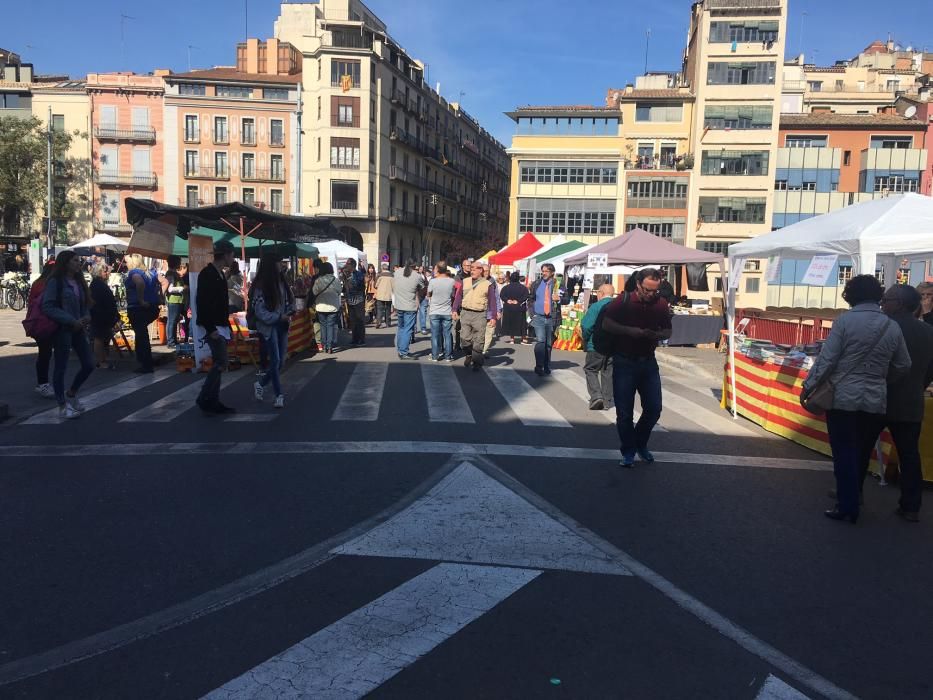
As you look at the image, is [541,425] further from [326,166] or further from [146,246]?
[326,166]

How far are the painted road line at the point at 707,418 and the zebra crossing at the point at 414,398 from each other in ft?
0.04

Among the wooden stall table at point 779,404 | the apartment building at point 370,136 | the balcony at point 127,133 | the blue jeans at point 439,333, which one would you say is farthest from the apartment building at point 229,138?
the wooden stall table at point 779,404

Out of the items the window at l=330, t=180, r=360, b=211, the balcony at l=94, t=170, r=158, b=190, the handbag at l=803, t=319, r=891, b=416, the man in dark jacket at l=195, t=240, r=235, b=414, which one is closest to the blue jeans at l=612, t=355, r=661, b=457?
the handbag at l=803, t=319, r=891, b=416

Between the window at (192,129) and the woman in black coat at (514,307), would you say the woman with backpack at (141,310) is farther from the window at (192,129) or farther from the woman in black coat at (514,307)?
the window at (192,129)

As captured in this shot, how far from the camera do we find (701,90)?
4912cm

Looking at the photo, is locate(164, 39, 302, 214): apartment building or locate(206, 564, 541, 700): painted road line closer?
locate(206, 564, 541, 700): painted road line

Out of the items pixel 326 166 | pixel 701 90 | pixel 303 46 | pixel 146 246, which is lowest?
pixel 146 246

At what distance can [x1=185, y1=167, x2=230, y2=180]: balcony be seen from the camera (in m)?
56.5

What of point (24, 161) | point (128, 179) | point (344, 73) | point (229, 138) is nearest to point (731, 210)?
point (344, 73)

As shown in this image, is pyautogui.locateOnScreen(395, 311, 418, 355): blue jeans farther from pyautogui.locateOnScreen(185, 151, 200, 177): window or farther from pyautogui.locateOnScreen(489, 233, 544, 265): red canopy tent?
pyautogui.locateOnScreen(185, 151, 200, 177): window

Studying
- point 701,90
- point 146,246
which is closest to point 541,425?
point 146,246

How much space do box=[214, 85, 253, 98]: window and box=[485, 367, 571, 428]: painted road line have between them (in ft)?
167

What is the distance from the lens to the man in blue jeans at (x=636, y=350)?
255 inches

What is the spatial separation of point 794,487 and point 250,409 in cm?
581
